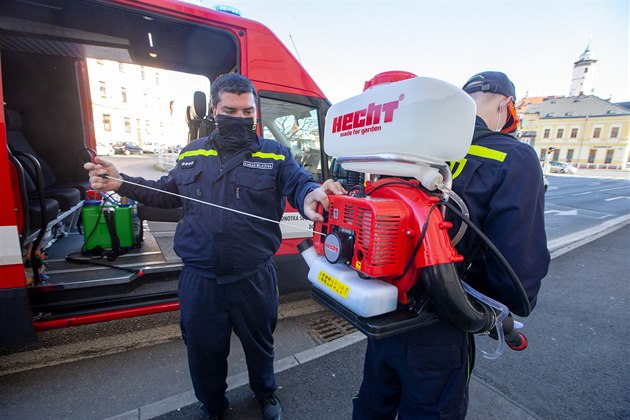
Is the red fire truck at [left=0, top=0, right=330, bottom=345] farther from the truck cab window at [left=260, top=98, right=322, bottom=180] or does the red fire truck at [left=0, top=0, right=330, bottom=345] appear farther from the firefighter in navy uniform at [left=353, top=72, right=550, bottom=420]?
the firefighter in navy uniform at [left=353, top=72, right=550, bottom=420]

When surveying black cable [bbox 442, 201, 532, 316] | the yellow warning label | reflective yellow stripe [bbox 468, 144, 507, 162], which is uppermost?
reflective yellow stripe [bbox 468, 144, 507, 162]

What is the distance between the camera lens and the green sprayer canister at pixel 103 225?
3.46 meters

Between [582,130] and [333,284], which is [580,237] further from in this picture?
[582,130]

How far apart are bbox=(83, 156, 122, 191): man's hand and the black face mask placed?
0.67 m

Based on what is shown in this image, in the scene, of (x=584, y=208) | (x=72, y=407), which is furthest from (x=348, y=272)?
(x=584, y=208)

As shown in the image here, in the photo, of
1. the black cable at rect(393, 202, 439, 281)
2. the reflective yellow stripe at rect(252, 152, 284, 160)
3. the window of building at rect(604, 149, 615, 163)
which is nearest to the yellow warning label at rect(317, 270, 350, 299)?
the black cable at rect(393, 202, 439, 281)

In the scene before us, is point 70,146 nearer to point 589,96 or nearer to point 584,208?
point 584,208

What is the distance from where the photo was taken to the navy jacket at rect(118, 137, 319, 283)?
5.60 feet

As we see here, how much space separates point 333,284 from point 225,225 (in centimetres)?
87

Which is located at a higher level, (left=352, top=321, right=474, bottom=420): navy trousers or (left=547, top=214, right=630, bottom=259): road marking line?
(left=352, top=321, right=474, bottom=420): navy trousers

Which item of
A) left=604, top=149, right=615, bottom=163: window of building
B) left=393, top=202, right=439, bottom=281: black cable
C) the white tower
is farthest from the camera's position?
the white tower

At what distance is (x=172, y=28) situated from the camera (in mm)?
3156

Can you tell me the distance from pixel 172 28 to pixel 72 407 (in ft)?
11.3

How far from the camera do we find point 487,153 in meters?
1.21
